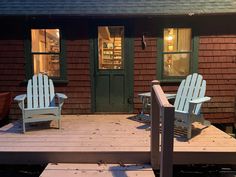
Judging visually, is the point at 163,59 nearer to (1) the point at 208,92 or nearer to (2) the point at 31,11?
(1) the point at 208,92

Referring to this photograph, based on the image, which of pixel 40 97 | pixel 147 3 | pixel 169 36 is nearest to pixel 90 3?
pixel 147 3

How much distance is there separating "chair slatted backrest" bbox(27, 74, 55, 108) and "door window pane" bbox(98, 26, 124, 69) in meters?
1.26

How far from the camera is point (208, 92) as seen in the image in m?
5.34

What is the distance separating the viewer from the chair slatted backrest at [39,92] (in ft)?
14.6

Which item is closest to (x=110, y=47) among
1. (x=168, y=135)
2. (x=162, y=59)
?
(x=162, y=59)

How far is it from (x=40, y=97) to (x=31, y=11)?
1818 millimetres

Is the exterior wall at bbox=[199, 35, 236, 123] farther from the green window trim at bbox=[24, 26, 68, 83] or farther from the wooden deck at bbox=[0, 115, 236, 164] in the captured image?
the green window trim at bbox=[24, 26, 68, 83]

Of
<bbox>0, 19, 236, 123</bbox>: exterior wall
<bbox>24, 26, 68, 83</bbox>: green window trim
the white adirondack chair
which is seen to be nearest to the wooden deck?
the white adirondack chair

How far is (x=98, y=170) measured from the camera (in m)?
3.08

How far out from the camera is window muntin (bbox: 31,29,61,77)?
5.32 metres

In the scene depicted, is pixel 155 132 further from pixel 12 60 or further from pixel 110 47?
pixel 12 60

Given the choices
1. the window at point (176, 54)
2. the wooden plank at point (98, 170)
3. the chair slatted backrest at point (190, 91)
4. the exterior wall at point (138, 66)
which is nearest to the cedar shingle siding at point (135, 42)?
the exterior wall at point (138, 66)

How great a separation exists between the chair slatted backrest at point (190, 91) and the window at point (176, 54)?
102 cm

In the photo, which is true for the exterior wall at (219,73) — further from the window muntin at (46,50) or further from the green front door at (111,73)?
the window muntin at (46,50)
